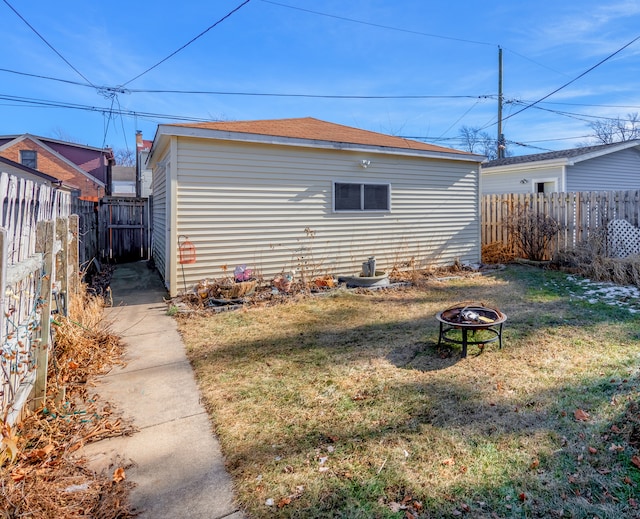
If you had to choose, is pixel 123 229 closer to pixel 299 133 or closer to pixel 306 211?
pixel 299 133

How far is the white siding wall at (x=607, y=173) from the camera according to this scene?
1342cm

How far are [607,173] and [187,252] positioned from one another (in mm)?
15525

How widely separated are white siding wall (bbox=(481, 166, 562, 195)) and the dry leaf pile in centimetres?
1445

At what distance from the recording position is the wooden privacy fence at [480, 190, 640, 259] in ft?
29.3

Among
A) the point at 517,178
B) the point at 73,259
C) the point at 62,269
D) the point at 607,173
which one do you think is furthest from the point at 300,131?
the point at 607,173

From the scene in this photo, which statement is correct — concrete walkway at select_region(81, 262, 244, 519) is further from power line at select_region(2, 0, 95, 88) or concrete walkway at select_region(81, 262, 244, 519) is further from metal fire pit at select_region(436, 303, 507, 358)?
power line at select_region(2, 0, 95, 88)

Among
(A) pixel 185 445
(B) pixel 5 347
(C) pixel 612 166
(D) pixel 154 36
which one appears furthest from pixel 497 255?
(D) pixel 154 36

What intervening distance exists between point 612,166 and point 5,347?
716 inches

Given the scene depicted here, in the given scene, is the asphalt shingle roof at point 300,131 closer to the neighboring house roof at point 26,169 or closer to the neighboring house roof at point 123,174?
the neighboring house roof at point 26,169

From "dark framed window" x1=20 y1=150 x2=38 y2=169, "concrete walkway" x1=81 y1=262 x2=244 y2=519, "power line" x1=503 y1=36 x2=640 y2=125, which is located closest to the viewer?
"concrete walkway" x1=81 y1=262 x2=244 y2=519

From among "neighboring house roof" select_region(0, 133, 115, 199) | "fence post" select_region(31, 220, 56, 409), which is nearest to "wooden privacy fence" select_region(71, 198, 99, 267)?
"fence post" select_region(31, 220, 56, 409)

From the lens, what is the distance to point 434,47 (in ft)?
49.4

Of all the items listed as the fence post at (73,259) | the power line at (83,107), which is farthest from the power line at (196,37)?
the fence post at (73,259)

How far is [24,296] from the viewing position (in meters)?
2.63
